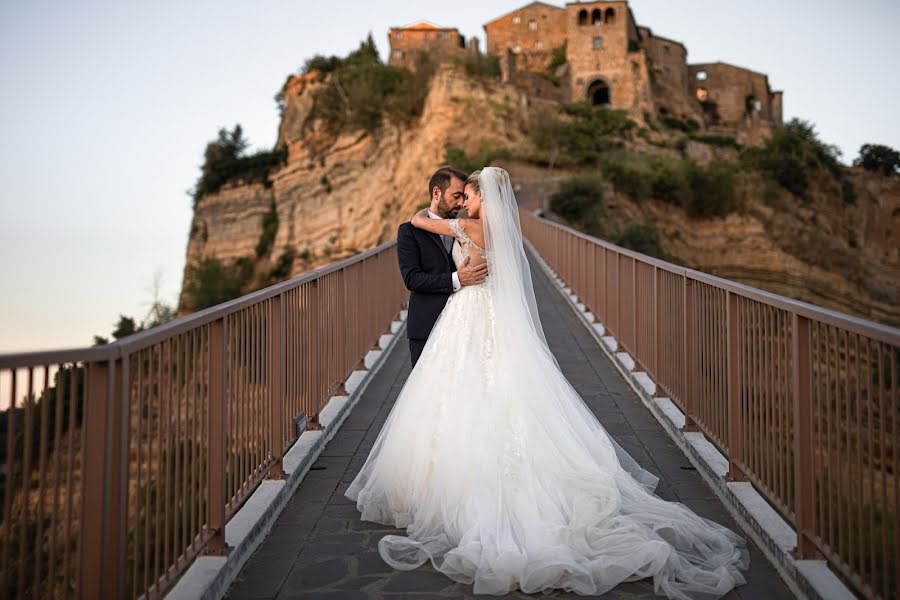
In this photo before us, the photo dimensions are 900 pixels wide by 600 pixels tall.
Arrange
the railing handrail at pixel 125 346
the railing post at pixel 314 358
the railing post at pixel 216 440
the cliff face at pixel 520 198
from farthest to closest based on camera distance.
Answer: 1. the cliff face at pixel 520 198
2. the railing post at pixel 314 358
3. the railing post at pixel 216 440
4. the railing handrail at pixel 125 346

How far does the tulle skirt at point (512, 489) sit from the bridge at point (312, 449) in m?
0.16

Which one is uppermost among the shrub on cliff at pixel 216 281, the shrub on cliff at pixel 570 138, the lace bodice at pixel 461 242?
the shrub on cliff at pixel 570 138

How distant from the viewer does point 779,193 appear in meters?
59.8

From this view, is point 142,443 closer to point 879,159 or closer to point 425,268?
point 425,268

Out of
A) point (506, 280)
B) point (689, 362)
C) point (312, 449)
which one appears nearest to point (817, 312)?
point (506, 280)

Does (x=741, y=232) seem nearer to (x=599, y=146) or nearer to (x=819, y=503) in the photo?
(x=599, y=146)

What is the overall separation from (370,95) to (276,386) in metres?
56.2

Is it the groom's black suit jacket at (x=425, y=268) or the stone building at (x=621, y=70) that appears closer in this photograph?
the groom's black suit jacket at (x=425, y=268)

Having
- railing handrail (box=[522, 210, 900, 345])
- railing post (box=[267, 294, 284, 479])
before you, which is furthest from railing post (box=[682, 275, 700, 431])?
railing post (box=[267, 294, 284, 479])

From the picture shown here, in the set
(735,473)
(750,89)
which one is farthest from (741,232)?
(735,473)

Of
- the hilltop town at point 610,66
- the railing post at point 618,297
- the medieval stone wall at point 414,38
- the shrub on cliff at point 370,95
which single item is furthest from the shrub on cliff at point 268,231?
the railing post at point 618,297

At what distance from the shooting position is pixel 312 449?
239 inches

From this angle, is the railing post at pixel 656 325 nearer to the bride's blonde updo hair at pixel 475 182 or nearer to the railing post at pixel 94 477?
the bride's blonde updo hair at pixel 475 182

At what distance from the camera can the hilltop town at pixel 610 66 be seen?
244 feet
